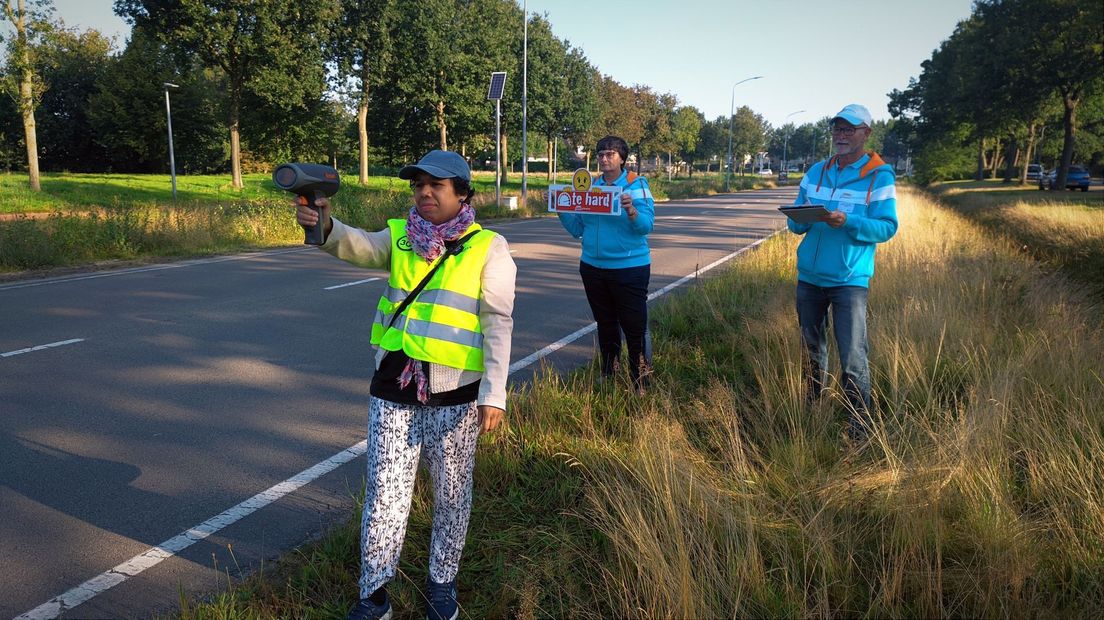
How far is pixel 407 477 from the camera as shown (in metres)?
2.65

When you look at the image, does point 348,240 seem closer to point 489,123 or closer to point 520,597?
point 520,597

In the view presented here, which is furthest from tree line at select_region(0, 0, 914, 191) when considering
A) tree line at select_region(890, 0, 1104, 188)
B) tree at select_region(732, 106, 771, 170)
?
A: tree at select_region(732, 106, 771, 170)

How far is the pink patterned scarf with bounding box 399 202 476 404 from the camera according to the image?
2506mm

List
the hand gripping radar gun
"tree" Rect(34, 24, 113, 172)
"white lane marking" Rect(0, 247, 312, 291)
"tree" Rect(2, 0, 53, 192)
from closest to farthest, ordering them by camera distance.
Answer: the hand gripping radar gun, "white lane marking" Rect(0, 247, 312, 291), "tree" Rect(2, 0, 53, 192), "tree" Rect(34, 24, 113, 172)

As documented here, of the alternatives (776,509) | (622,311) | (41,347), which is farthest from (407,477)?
(41,347)

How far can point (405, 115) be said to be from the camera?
141ft

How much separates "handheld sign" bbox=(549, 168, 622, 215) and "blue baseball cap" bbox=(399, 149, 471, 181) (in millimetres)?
2288

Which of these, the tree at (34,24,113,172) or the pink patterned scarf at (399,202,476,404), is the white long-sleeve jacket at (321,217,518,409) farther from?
the tree at (34,24,113,172)

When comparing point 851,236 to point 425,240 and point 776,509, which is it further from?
point 425,240

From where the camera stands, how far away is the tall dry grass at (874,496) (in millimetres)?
2480

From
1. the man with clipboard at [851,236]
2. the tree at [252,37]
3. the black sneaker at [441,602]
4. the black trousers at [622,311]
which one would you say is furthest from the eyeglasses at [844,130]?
the tree at [252,37]

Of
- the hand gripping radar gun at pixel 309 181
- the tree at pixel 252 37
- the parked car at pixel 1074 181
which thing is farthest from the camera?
the parked car at pixel 1074 181

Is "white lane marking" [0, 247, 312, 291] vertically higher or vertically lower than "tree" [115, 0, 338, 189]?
lower

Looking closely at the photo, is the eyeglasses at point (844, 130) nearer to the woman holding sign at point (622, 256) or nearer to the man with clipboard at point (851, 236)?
the man with clipboard at point (851, 236)
